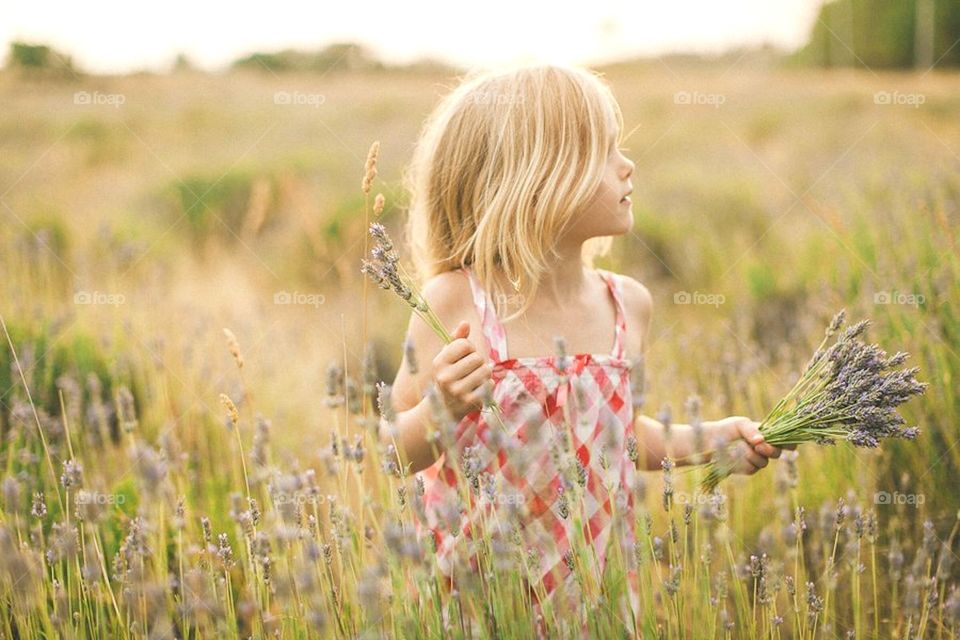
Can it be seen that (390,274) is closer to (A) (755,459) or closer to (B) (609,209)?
(B) (609,209)

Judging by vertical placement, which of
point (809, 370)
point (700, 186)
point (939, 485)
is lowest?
point (939, 485)

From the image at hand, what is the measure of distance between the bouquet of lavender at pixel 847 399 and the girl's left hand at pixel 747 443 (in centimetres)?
4

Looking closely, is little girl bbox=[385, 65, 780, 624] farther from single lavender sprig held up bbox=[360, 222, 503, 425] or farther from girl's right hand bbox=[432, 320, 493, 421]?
single lavender sprig held up bbox=[360, 222, 503, 425]

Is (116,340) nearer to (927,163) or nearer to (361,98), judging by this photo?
(927,163)

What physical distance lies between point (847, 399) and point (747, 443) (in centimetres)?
31

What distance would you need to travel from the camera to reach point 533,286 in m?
1.93

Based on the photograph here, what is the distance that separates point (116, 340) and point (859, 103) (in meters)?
8.52

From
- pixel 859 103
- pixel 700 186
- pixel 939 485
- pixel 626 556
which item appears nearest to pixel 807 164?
pixel 700 186

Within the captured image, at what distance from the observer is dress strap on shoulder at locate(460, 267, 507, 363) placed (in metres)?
1.90

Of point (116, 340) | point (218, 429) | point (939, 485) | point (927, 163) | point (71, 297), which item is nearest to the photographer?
point (939, 485)

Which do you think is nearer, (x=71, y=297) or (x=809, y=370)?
(x=809, y=370)

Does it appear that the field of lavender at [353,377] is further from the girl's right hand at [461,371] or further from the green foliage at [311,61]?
the green foliage at [311,61]

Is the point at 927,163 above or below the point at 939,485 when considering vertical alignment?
above

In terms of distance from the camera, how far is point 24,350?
2959 mm
